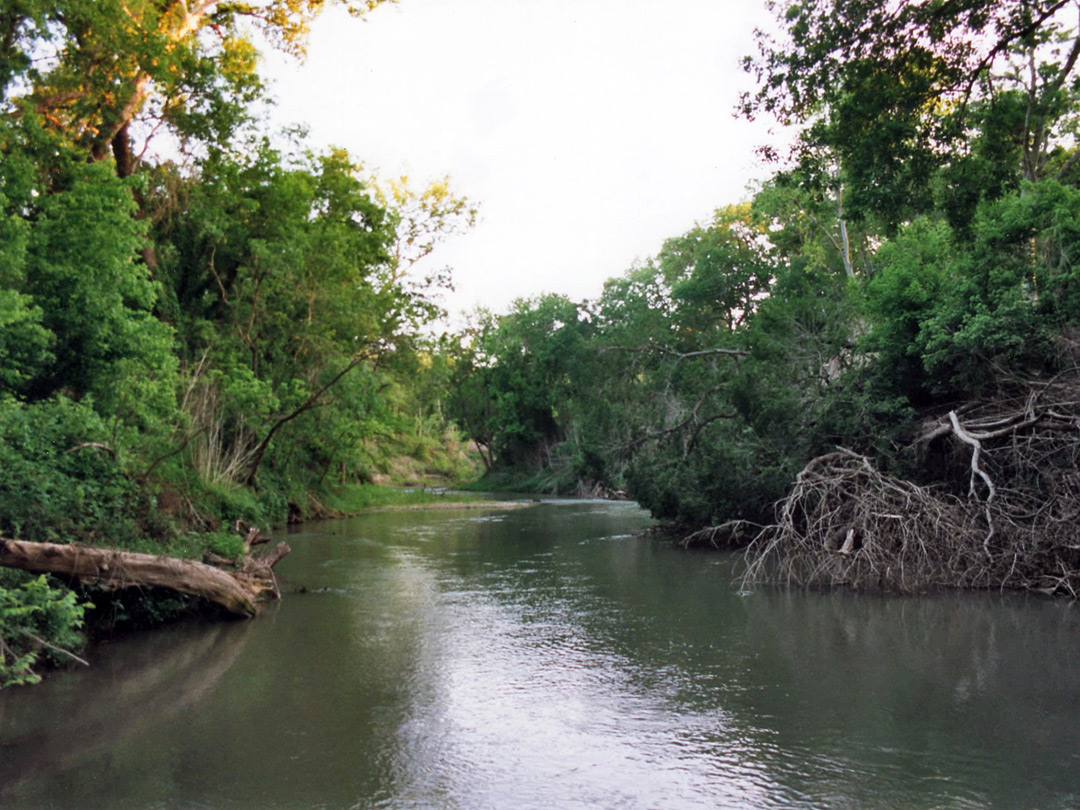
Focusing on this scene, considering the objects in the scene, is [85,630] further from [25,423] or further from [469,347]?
[469,347]

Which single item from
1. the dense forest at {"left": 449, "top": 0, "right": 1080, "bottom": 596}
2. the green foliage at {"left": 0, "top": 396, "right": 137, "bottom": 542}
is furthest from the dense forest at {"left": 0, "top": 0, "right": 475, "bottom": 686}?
the dense forest at {"left": 449, "top": 0, "right": 1080, "bottom": 596}

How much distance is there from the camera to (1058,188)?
12195 millimetres

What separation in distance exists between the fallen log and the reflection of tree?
52cm

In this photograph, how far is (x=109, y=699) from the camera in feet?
22.7

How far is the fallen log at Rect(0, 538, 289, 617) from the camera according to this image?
752cm

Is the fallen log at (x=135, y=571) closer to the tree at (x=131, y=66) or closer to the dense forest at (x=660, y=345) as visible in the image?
the dense forest at (x=660, y=345)

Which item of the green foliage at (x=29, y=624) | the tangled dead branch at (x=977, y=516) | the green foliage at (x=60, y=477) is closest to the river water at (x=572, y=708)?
the green foliage at (x=29, y=624)

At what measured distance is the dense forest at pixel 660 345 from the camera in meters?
10.8

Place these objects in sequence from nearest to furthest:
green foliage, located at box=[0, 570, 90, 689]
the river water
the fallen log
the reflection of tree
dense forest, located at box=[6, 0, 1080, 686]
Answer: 1. the river water
2. the reflection of tree
3. green foliage, located at box=[0, 570, 90, 689]
4. the fallen log
5. dense forest, located at box=[6, 0, 1080, 686]

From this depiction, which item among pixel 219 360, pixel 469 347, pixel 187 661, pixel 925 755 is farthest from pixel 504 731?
pixel 469 347

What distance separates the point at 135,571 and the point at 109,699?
176 centimetres

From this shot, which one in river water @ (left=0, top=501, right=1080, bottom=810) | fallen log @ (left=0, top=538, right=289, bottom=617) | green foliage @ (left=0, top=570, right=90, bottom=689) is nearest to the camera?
river water @ (left=0, top=501, right=1080, bottom=810)

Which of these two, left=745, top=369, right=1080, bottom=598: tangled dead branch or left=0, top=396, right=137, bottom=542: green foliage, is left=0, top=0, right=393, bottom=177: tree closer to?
left=0, top=396, right=137, bottom=542: green foliage

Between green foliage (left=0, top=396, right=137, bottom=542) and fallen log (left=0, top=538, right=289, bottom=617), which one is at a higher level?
green foliage (left=0, top=396, right=137, bottom=542)
